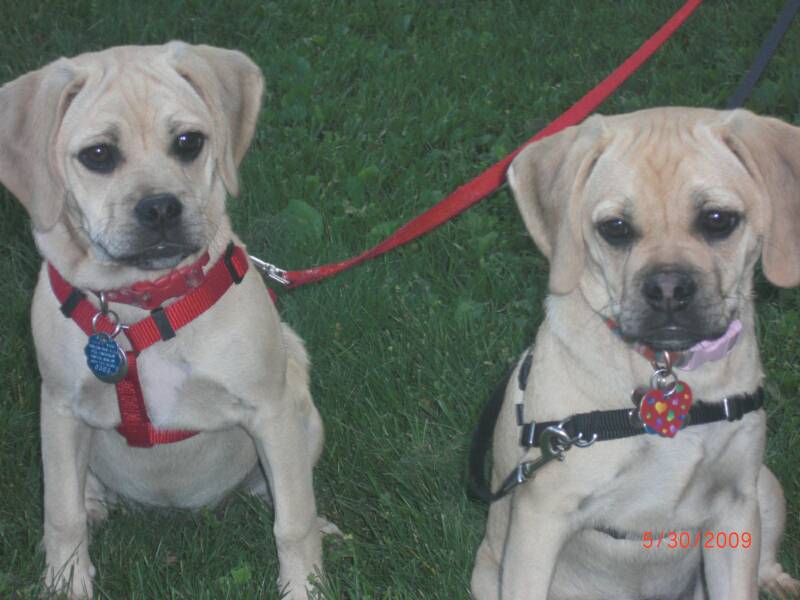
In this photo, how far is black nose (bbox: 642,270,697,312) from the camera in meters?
3.12

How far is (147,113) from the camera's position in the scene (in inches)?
143

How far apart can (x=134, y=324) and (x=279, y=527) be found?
2.57 ft

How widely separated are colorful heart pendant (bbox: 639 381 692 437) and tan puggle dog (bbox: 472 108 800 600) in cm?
7

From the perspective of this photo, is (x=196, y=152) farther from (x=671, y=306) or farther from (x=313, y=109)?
(x=313, y=109)

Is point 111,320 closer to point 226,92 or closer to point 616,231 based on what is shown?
point 226,92

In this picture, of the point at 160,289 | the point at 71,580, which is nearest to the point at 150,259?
the point at 160,289

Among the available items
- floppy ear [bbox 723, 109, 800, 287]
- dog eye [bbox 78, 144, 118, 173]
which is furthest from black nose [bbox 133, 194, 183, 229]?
floppy ear [bbox 723, 109, 800, 287]

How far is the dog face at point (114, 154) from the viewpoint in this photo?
3.60 metres

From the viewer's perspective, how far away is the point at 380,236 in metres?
5.90

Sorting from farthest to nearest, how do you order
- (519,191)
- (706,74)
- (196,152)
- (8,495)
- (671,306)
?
1. (706,74)
2. (8,495)
3. (196,152)
4. (519,191)
5. (671,306)

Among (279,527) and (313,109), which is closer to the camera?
(279,527)

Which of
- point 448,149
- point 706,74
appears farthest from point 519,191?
point 706,74

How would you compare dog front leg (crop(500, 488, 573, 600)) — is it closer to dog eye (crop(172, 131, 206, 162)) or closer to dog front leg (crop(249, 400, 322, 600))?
dog front leg (crop(249, 400, 322, 600))

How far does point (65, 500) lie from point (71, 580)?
27 cm
